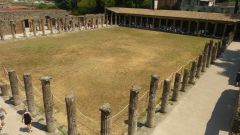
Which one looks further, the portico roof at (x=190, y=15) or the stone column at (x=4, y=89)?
the portico roof at (x=190, y=15)

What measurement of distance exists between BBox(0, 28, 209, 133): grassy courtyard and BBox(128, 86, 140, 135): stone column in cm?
240

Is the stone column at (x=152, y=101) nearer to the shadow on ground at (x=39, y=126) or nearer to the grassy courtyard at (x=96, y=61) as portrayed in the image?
the grassy courtyard at (x=96, y=61)

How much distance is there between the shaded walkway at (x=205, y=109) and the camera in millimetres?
10656

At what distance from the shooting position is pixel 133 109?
365 inches

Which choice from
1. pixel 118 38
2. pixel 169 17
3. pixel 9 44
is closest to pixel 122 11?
pixel 169 17

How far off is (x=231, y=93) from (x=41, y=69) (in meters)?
14.4

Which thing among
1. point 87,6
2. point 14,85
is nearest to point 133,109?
point 14,85

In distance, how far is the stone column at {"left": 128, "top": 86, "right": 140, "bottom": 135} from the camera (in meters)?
8.91

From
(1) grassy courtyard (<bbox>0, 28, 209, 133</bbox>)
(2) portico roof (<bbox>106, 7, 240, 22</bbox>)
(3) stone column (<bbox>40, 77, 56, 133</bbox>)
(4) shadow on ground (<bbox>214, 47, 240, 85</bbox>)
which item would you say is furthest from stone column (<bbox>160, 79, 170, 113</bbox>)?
(2) portico roof (<bbox>106, 7, 240, 22</bbox>)

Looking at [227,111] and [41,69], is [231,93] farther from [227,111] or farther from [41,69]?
[41,69]

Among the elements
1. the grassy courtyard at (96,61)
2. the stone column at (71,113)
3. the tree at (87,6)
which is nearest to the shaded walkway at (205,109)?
the grassy courtyard at (96,61)

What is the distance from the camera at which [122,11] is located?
146 ft

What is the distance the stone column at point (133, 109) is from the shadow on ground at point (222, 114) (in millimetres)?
3622

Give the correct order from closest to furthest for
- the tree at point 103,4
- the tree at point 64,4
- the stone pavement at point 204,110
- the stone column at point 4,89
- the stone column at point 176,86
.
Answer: the stone pavement at point 204,110 → the stone column at point 176,86 → the stone column at point 4,89 → the tree at point 103,4 → the tree at point 64,4
